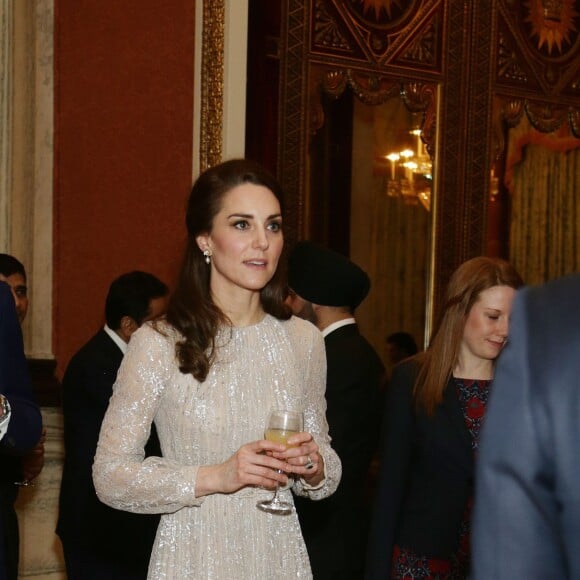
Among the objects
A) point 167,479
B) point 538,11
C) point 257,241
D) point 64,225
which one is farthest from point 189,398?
point 538,11

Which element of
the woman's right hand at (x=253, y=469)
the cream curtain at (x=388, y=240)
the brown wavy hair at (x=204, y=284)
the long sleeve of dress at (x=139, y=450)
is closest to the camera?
the woman's right hand at (x=253, y=469)

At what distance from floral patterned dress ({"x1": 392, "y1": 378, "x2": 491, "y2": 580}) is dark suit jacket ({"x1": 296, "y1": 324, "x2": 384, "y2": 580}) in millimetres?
641

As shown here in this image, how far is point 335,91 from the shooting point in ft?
23.4

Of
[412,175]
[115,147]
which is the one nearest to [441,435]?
[115,147]

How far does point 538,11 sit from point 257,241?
5893mm

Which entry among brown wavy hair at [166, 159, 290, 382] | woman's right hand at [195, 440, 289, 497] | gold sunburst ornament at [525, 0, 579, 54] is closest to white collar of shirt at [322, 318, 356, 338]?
brown wavy hair at [166, 159, 290, 382]

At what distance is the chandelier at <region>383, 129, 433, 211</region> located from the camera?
7.55 m

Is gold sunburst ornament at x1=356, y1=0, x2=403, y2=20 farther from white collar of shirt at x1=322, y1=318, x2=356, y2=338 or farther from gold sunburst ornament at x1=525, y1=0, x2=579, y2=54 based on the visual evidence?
white collar of shirt at x1=322, y1=318, x2=356, y2=338

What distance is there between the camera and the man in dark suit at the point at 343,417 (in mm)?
3730

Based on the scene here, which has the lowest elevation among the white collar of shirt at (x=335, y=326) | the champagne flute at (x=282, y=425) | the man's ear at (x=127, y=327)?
the champagne flute at (x=282, y=425)

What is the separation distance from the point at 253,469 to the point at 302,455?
12cm

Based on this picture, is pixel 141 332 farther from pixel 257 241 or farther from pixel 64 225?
pixel 64 225

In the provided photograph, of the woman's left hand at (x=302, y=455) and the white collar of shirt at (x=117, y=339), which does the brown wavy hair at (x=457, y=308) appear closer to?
the woman's left hand at (x=302, y=455)

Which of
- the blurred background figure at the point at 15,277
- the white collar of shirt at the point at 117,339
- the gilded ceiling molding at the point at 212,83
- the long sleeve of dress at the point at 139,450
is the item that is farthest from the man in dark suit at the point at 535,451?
the gilded ceiling molding at the point at 212,83
